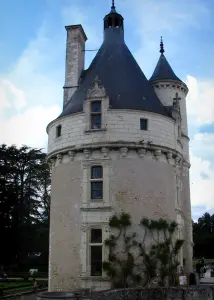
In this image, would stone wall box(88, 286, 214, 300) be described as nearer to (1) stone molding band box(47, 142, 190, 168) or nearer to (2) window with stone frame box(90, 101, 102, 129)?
(1) stone molding band box(47, 142, 190, 168)

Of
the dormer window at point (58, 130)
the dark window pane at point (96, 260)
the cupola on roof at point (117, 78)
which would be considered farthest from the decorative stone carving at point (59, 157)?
the dark window pane at point (96, 260)

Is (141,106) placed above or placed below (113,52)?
below

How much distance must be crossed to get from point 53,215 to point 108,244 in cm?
374

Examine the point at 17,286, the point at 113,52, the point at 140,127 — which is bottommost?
the point at 17,286

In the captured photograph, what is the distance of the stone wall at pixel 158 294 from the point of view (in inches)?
567

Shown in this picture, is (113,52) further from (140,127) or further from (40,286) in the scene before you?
(40,286)

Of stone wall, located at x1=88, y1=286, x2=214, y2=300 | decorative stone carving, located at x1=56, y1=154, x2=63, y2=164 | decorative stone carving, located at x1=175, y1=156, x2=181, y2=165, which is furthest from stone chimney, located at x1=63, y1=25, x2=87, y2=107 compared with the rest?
stone wall, located at x1=88, y1=286, x2=214, y2=300

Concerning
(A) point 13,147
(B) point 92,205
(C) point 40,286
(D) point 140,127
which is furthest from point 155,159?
(A) point 13,147

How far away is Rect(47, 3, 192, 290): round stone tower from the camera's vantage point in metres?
19.9

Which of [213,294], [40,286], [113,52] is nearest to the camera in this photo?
[213,294]

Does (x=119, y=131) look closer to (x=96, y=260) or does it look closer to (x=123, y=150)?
(x=123, y=150)

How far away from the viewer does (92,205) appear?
66.2ft

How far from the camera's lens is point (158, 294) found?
619 inches

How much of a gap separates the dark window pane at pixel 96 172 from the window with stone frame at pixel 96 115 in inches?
82.9
